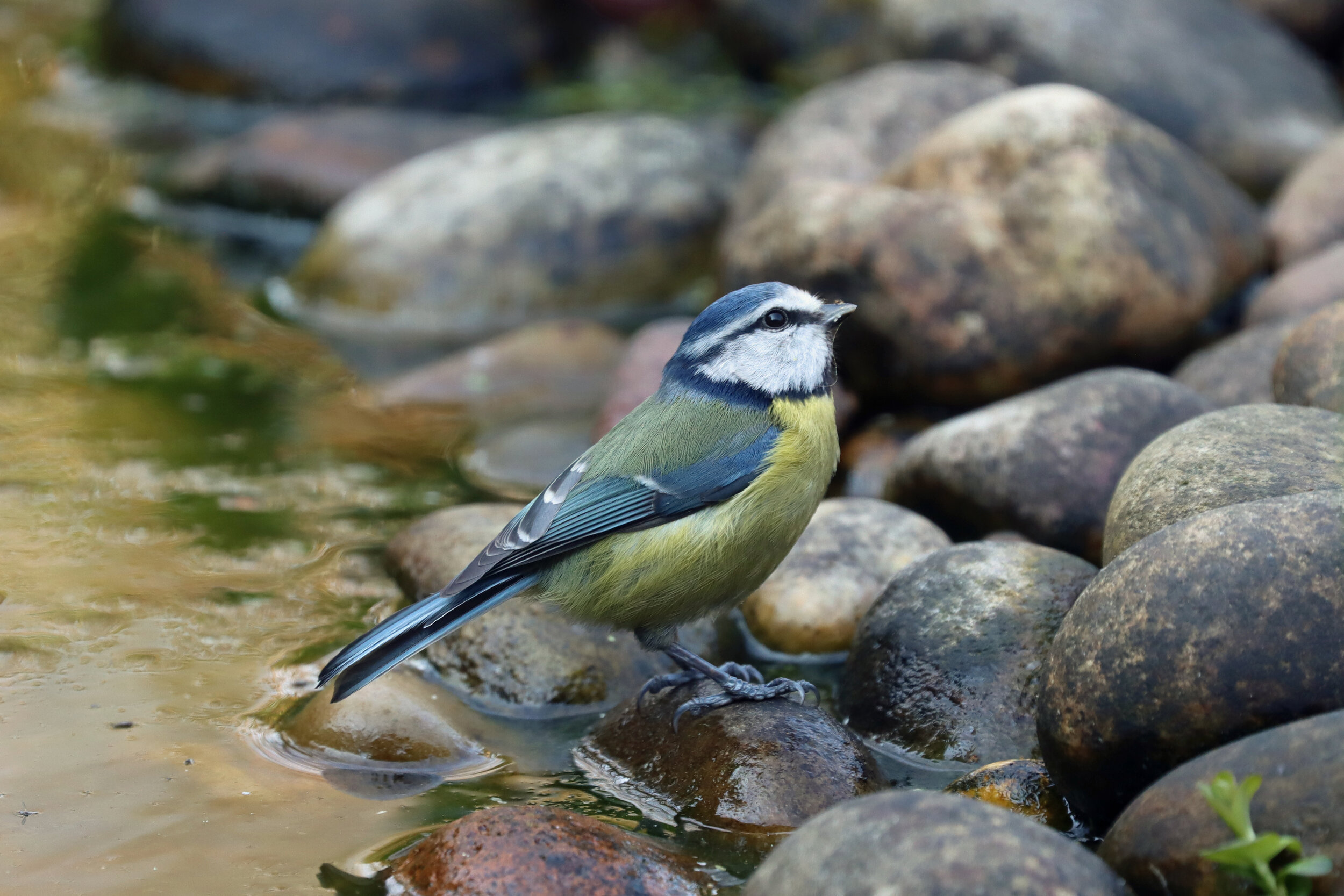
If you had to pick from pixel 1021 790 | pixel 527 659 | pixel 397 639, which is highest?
pixel 397 639

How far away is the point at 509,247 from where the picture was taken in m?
7.96

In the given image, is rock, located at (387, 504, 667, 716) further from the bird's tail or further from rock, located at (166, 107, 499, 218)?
rock, located at (166, 107, 499, 218)

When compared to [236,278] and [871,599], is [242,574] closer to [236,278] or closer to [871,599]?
[871,599]

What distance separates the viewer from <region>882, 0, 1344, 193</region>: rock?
7027 millimetres

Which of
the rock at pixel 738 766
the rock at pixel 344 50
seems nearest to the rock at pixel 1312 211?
the rock at pixel 738 766

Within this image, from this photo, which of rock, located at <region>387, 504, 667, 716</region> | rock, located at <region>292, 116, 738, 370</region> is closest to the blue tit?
rock, located at <region>387, 504, 667, 716</region>

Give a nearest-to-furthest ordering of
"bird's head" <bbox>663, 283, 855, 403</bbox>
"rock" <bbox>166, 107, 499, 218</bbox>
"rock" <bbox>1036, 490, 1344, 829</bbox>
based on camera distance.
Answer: "rock" <bbox>1036, 490, 1344, 829</bbox>, "bird's head" <bbox>663, 283, 855, 403</bbox>, "rock" <bbox>166, 107, 499, 218</bbox>

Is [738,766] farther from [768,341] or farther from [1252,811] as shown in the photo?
[1252,811]

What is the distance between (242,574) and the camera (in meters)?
4.70

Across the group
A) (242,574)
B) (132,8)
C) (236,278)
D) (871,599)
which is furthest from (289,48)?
(871,599)

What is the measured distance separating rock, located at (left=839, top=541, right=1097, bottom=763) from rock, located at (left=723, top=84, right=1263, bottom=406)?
182cm

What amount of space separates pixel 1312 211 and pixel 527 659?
444cm

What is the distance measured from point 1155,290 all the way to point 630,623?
3.01m

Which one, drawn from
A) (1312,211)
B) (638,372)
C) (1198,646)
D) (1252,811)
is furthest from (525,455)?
(1252,811)
